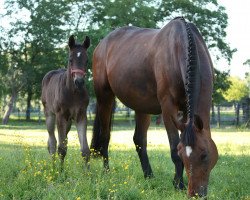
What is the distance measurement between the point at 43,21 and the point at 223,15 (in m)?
18.5

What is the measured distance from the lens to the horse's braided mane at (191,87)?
4.00m

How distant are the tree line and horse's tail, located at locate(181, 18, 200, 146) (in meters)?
32.0

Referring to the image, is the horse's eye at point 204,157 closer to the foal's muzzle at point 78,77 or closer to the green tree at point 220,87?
the foal's muzzle at point 78,77

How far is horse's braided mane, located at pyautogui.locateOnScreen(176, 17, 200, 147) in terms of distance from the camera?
4004mm

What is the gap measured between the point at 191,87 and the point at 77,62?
2892 mm

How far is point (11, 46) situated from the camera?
39906mm

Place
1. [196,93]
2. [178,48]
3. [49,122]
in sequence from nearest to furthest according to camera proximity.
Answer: [196,93] → [178,48] → [49,122]

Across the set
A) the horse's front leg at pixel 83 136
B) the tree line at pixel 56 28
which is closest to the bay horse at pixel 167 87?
the horse's front leg at pixel 83 136

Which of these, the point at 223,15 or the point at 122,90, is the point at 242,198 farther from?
the point at 223,15

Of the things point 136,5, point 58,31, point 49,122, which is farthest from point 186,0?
point 49,122

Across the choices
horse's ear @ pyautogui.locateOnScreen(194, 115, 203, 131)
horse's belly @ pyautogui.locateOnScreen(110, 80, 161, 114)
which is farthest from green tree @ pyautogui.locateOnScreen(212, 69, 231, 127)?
horse's ear @ pyautogui.locateOnScreen(194, 115, 203, 131)

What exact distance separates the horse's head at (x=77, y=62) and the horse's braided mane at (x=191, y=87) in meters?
2.39

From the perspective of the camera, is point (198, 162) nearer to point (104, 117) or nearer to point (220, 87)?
point (104, 117)

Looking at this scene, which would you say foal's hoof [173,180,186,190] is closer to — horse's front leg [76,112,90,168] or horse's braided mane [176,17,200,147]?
horse's braided mane [176,17,200,147]
